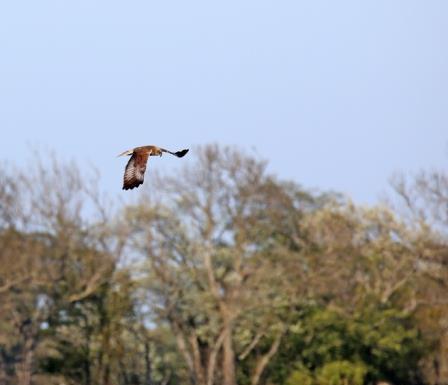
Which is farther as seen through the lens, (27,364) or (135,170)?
(27,364)

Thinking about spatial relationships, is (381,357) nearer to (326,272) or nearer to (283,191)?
(326,272)

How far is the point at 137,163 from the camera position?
2298 centimetres

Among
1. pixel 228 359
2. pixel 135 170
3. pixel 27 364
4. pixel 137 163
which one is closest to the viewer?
pixel 135 170

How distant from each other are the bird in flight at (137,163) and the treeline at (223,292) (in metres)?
36.8

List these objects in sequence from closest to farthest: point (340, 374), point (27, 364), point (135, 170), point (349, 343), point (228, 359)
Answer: point (135, 170) < point (340, 374) < point (27, 364) < point (228, 359) < point (349, 343)

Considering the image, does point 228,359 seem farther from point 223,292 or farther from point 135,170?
point 135,170

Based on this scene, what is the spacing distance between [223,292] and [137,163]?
41.5 m

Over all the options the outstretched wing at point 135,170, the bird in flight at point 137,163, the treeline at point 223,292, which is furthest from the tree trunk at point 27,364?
the outstretched wing at point 135,170

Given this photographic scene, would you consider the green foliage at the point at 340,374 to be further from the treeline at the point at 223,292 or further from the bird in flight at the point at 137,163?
the bird in flight at the point at 137,163

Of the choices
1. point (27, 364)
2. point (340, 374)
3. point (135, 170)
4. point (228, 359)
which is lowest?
point (135, 170)

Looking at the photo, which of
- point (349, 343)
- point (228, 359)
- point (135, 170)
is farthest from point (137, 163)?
point (349, 343)

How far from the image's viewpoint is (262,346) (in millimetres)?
62875

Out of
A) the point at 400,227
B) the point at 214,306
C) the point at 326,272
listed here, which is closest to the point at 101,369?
the point at 214,306

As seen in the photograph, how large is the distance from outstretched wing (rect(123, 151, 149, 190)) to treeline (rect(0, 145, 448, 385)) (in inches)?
1457
